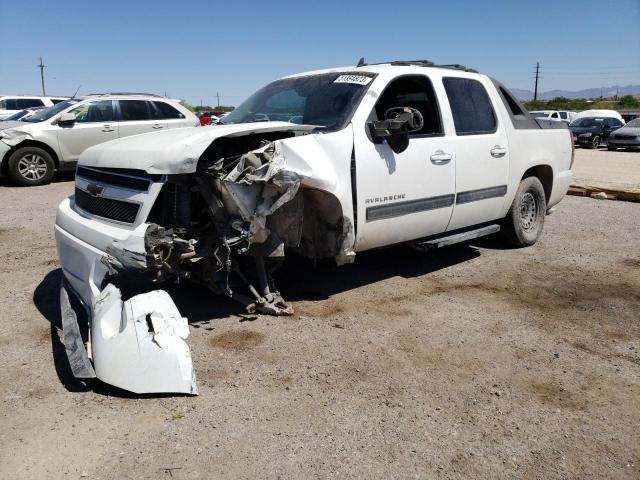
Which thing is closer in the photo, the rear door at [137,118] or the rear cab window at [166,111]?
the rear door at [137,118]

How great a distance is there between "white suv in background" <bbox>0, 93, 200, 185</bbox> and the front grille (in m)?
7.51

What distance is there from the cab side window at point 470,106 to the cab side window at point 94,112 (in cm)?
822

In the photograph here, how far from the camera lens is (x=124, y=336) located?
304 centimetres

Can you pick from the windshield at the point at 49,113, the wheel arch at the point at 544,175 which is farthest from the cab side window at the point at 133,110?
the wheel arch at the point at 544,175

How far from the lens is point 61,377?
3258mm

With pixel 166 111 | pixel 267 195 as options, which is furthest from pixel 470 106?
pixel 166 111

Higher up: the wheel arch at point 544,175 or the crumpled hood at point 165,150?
the crumpled hood at point 165,150

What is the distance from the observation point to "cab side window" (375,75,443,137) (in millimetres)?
4809

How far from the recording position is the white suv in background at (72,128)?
10328 millimetres

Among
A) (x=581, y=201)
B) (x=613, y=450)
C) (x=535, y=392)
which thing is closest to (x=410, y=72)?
(x=535, y=392)

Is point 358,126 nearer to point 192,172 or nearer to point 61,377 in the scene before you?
point 192,172

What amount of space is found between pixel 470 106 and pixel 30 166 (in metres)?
8.77

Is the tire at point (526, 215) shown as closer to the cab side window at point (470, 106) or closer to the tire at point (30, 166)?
the cab side window at point (470, 106)

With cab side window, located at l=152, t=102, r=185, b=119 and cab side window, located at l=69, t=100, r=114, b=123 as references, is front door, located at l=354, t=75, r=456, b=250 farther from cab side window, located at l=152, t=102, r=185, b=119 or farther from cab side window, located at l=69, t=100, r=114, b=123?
cab side window, located at l=69, t=100, r=114, b=123
